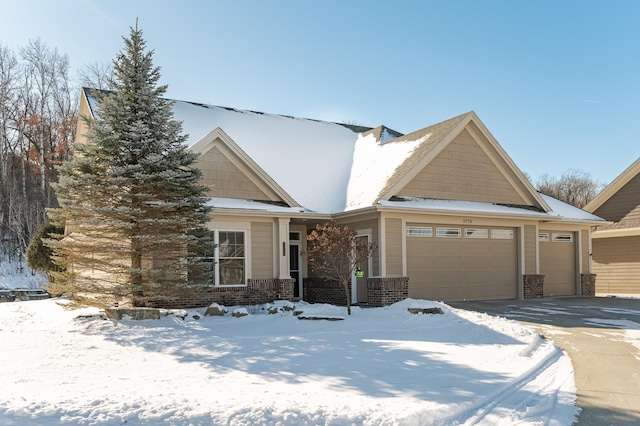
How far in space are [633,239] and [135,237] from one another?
67.5 ft

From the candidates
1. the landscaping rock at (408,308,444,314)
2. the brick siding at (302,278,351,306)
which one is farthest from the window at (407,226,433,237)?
the landscaping rock at (408,308,444,314)

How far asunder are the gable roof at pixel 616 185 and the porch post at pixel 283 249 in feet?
51.4

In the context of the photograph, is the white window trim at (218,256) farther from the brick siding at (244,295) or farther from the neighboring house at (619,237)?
the neighboring house at (619,237)

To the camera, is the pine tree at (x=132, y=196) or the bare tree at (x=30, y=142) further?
the bare tree at (x=30, y=142)

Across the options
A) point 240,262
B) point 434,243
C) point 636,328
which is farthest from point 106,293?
point 636,328

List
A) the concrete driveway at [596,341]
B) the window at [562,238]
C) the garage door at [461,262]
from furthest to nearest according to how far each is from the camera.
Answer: the window at [562,238] → the garage door at [461,262] → the concrete driveway at [596,341]

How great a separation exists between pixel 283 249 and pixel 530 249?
30.4 ft

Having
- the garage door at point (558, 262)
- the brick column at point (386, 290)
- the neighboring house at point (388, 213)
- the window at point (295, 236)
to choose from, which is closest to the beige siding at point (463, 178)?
the neighboring house at point (388, 213)

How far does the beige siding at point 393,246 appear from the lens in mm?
16844

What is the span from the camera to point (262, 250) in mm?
16688

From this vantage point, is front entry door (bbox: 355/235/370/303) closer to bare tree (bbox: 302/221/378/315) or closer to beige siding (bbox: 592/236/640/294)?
bare tree (bbox: 302/221/378/315)

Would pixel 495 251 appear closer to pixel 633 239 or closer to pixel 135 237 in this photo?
pixel 633 239

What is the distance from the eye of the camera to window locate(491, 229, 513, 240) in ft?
63.6

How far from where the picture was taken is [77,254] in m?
13.0
